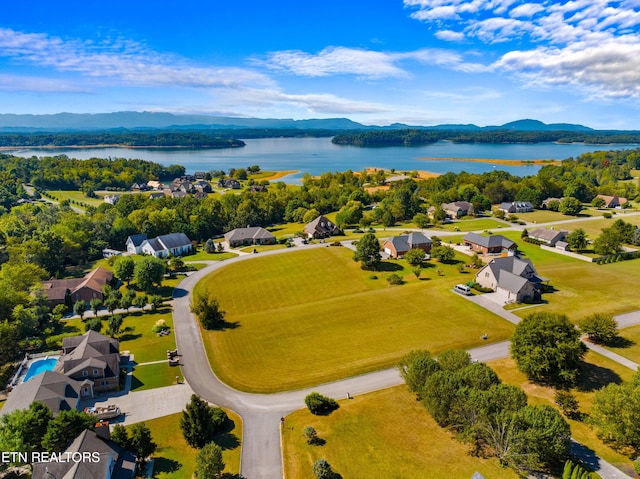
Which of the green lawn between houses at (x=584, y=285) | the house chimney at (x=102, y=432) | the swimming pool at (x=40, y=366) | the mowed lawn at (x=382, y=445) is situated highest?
the house chimney at (x=102, y=432)

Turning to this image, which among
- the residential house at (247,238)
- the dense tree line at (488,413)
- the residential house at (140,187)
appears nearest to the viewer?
the dense tree line at (488,413)

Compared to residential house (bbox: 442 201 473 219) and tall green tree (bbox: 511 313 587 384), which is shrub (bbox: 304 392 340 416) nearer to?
tall green tree (bbox: 511 313 587 384)

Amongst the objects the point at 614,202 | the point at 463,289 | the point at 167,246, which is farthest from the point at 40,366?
the point at 614,202

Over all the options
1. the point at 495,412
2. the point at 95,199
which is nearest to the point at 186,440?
the point at 495,412

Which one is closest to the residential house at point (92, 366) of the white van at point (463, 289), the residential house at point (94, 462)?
the residential house at point (94, 462)

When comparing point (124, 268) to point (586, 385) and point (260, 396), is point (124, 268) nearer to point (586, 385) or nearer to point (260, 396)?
point (260, 396)

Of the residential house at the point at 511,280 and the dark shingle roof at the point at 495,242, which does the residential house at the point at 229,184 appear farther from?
the residential house at the point at 511,280
